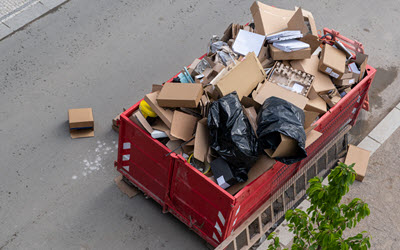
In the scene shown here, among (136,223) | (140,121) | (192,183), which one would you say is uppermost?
(140,121)

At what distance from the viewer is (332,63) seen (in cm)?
791

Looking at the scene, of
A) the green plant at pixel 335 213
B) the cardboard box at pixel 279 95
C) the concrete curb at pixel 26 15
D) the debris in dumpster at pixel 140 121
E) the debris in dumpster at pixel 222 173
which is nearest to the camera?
the green plant at pixel 335 213

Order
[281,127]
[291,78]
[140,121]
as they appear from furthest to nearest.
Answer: [291,78], [140,121], [281,127]

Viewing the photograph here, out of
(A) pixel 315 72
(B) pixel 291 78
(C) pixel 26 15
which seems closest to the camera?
(B) pixel 291 78

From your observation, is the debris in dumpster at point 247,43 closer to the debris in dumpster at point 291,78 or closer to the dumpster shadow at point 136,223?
the debris in dumpster at point 291,78

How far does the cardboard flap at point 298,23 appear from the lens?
26.9ft

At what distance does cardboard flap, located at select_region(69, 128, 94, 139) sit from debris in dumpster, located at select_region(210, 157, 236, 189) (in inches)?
108

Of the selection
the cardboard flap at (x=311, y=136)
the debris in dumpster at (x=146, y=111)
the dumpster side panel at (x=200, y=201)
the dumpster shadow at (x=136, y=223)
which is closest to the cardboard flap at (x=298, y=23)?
the cardboard flap at (x=311, y=136)

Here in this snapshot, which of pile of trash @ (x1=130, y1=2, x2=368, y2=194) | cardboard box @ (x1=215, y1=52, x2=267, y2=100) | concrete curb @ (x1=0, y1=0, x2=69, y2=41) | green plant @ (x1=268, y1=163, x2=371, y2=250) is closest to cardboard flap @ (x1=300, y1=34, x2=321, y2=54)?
pile of trash @ (x1=130, y1=2, x2=368, y2=194)

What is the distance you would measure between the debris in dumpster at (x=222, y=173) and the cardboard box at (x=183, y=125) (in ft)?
1.72

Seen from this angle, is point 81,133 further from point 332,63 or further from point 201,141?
point 332,63

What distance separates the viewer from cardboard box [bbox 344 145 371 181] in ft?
27.2

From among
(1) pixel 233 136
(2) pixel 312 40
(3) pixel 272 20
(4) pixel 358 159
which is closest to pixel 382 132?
(4) pixel 358 159

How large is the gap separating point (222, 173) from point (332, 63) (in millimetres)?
2709
